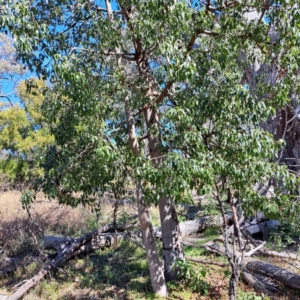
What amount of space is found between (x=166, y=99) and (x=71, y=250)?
180 inches

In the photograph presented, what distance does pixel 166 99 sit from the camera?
5.12 metres

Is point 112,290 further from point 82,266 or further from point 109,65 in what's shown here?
point 109,65

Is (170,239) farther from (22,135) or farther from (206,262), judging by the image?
(22,135)

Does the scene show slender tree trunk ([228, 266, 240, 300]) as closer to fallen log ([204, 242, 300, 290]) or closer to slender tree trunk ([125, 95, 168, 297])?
fallen log ([204, 242, 300, 290])

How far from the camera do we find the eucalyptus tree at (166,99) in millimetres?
3613

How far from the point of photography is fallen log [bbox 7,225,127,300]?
5.79 metres

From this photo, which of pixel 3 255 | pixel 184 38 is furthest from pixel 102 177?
pixel 3 255

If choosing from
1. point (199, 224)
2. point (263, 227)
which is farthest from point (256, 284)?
point (199, 224)

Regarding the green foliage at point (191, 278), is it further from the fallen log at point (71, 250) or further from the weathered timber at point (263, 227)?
the weathered timber at point (263, 227)

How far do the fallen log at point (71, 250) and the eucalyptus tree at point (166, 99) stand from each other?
2.15 meters

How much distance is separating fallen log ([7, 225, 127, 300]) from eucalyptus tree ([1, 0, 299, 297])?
7.05ft

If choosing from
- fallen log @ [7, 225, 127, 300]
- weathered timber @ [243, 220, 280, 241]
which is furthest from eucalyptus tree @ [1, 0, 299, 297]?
weathered timber @ [243, 220, 280, 241]

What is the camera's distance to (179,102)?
172 inches

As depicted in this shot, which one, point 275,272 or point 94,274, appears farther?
point 94,274
